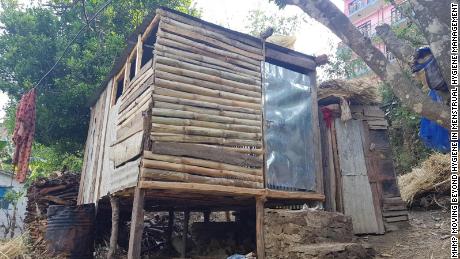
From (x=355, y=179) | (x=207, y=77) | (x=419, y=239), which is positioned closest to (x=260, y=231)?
(x=355, y=179)

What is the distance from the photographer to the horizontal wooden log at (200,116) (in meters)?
6.02

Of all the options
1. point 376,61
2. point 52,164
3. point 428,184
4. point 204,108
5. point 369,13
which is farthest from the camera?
point 369,13

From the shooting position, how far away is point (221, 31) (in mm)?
7102

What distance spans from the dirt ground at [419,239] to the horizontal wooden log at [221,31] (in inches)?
181

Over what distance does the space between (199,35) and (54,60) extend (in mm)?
8117

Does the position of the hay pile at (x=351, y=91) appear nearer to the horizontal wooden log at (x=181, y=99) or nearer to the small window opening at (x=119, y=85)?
the horizontal wooden log at (x=181, y=99)

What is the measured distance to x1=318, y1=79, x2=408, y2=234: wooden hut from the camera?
25.6ft

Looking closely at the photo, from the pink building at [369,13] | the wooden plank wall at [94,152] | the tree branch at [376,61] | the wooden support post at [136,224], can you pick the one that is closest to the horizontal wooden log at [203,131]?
the wooden support post at [136,224]

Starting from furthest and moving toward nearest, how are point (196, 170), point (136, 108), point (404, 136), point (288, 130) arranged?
point (404, 136) < point (288, 130) < point (136, 108) < point (196, 170)

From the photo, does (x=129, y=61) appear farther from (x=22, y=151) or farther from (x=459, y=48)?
(x=459, y=48)

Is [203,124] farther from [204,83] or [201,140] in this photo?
[204,83]

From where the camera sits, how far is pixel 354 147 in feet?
26.9

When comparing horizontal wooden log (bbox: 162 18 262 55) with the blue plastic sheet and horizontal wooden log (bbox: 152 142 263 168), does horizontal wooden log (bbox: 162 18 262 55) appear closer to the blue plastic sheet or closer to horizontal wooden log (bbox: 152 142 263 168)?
horizontal wooden log (bbox: 152 142 263 168)

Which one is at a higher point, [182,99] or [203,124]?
[182,99]
